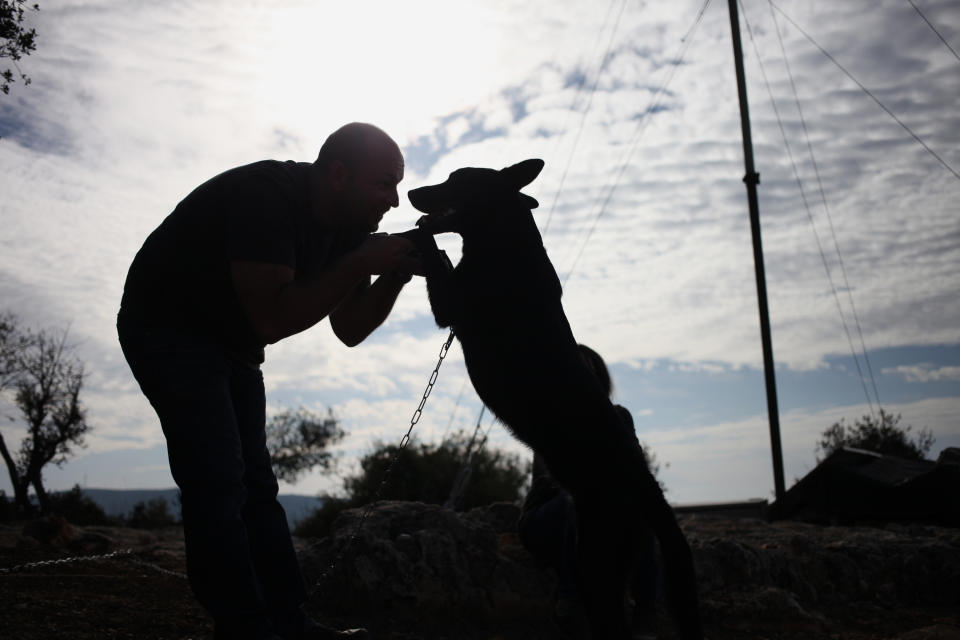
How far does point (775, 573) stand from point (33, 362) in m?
17.0

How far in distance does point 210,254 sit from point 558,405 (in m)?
1.32

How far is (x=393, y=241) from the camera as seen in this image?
263 cm

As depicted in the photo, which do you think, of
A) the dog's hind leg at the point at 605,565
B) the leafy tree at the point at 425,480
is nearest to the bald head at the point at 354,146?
the dog's hind leg at the point at 605,565

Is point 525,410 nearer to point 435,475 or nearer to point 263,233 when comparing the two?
point 263,233

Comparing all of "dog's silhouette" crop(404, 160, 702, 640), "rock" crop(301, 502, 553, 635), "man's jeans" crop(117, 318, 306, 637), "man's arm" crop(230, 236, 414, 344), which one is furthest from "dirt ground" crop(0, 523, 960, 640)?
"man's arm" crop(230, 236, 414, 344)

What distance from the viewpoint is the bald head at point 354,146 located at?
8.46 ft

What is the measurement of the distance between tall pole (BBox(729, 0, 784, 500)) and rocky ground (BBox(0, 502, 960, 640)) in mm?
4388

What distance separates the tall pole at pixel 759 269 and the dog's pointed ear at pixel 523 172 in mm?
8135

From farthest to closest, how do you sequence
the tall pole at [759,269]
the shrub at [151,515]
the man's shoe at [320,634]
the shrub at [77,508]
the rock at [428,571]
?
the shrub at [151,515] < the shrub at [77,508] < the tall pole at [759,269] < the rock at [428,571] < the man's shoe at [320,634]

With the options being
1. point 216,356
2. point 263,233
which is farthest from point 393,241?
point 216,356

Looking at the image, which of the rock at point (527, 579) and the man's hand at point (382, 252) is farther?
the rock at point (527, 579)

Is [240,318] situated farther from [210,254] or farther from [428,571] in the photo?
[428,571]

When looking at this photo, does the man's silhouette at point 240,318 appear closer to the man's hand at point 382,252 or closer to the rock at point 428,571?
the man's hand at point 382,252

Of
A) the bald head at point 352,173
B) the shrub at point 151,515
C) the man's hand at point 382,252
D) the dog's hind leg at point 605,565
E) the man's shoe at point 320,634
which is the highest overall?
the bald head at point 352,173
